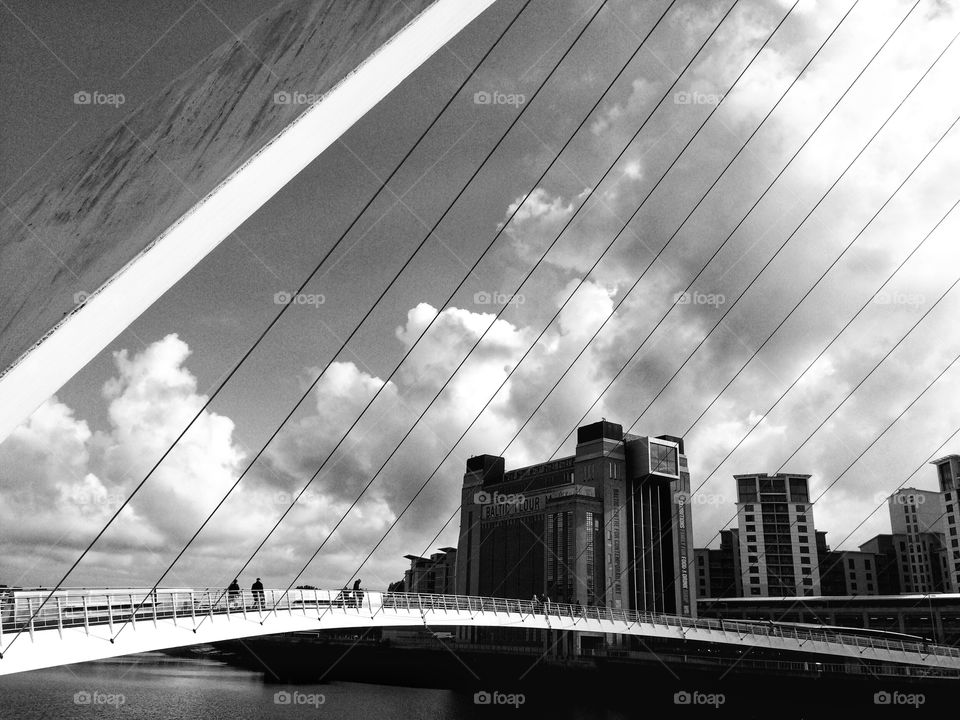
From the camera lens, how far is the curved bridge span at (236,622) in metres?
11.3

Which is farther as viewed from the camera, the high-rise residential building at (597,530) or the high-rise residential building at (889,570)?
the high-rise residential building at (889,570)

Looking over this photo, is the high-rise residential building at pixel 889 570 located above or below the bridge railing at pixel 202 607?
above

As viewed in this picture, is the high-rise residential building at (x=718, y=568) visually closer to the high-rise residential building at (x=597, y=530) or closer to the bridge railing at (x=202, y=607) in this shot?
the high-rise residential building at (x=597, y=530)

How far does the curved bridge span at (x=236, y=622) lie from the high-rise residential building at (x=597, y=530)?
32868 millimetres

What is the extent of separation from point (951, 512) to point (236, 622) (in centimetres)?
7505

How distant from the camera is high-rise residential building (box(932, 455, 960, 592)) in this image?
68.1 metres

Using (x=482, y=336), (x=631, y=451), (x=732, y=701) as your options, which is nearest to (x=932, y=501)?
(x=631, y=451)

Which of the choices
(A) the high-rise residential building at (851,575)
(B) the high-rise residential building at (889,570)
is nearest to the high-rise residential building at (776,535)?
(A) the high-rise residential building at (851,575)

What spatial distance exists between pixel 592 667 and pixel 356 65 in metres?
43.3

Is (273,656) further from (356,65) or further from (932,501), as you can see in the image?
(932,501)

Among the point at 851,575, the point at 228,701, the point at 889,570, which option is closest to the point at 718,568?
the point at 851,575

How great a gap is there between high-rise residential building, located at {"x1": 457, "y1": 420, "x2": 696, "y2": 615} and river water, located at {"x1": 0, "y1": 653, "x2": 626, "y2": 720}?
31.6 m

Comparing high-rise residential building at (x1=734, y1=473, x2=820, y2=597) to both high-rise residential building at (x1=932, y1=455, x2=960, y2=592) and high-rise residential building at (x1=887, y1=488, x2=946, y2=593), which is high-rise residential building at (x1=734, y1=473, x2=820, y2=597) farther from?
high-rise residential building at (x1=932, y1=455, x2=960, y2=592)

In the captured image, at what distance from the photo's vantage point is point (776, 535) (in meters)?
87.2
